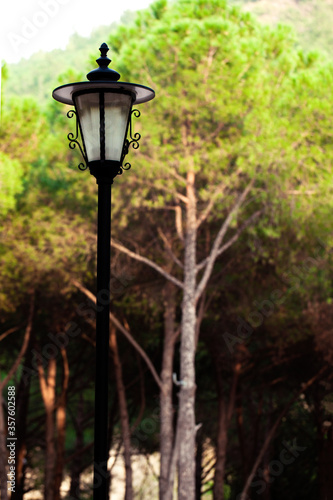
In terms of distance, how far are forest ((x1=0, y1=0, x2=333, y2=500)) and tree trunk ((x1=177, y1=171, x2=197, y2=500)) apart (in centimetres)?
2

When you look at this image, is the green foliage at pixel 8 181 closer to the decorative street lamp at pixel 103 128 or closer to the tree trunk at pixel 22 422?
the tree trunk at pixel 22 422

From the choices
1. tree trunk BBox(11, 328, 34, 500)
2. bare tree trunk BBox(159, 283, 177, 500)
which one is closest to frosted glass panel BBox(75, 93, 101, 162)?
bare tree trunk BBox(159, 283, 177, 500)

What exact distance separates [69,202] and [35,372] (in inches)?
198

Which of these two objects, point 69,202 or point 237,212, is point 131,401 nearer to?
point 69,202

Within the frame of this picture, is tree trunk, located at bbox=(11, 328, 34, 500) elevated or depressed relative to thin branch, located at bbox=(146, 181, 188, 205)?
depressed

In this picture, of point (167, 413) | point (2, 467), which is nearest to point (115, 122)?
point (167, 413)

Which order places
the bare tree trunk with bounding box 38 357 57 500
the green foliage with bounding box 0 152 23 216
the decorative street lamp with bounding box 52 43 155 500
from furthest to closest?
the bare tree trunk with bounding box 38 357 57 500
the green foliage with bounding box 0 152 23 216
the decorative street lamp with bounding box 52 43 155 500

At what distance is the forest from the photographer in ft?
34.8

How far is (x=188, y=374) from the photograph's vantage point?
35.6ft

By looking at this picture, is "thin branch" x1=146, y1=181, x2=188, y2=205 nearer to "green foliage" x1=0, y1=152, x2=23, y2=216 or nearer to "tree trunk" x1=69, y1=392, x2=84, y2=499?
"green foliage" x1=0, y1=152, x2=23, y2=216

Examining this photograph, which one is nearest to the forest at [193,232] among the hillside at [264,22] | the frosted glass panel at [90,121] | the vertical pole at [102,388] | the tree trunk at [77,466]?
the tree trunk at [77,466]

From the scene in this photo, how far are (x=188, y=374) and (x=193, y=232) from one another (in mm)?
2323

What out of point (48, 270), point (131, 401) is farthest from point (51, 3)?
point (131, 401)

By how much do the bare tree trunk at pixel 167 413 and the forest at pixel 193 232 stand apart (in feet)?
0.09
